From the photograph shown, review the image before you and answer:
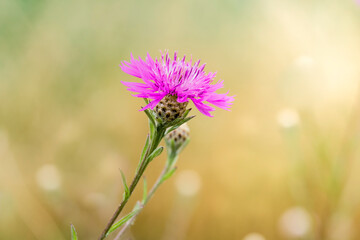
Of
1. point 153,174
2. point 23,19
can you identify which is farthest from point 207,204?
point 23,19

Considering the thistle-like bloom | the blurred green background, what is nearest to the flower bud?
the thistle-like bloom

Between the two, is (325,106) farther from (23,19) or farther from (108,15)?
(23,19)

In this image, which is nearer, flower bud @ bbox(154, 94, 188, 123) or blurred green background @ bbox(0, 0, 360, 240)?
flower bud @ bbox(154, 94, 188, 123)

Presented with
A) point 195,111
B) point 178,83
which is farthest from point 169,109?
point 195,111

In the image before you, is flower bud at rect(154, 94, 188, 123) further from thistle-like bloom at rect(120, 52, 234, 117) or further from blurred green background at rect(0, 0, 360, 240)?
blurred green background at rect(0, 0, 360, 240)

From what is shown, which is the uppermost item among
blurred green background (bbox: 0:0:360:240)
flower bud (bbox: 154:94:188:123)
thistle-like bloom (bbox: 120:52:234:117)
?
blurred green background (bbox: 0:0:360:240)

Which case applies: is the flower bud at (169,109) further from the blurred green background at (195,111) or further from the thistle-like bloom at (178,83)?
the blurred green background at (195,111)
